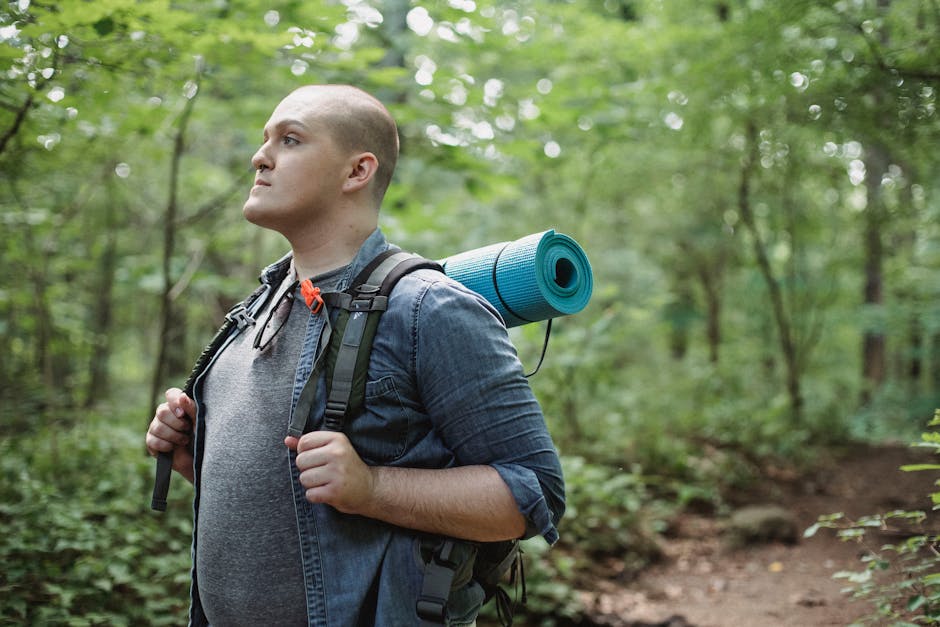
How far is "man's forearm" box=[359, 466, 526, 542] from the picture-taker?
1545 millimetres

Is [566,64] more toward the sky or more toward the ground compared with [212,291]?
more toward the sky

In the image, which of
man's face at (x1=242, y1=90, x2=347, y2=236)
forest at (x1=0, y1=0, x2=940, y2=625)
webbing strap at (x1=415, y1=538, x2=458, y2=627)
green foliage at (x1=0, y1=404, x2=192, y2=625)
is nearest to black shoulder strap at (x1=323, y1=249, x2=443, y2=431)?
man's face at (x1=242, y1=90, x2=347, y2=236)

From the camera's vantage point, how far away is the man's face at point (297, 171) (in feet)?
5.98

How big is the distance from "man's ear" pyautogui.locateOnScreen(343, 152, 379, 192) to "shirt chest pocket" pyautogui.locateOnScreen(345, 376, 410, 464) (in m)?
0.59

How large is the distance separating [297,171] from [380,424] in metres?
0.74

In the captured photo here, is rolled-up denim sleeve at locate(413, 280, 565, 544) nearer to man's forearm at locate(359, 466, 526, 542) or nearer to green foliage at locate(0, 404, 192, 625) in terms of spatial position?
man's forearm at locate(359, 466, 526, 542)

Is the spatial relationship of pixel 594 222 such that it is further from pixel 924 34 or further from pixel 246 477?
pixel 246 477

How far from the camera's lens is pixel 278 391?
1.73 meters

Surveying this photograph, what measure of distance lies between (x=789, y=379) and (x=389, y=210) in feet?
24.3

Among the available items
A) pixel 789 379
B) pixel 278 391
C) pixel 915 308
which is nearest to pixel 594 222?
pixel 789 379

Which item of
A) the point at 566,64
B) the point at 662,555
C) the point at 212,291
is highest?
the point at 566,64

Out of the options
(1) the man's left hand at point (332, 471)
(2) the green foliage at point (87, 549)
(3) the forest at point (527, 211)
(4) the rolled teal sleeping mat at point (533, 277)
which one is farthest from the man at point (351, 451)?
(2) the green foliage at point (87, 549)

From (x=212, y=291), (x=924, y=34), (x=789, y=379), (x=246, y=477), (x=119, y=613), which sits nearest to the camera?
(x=246, y=477)

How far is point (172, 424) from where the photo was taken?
1.98m
